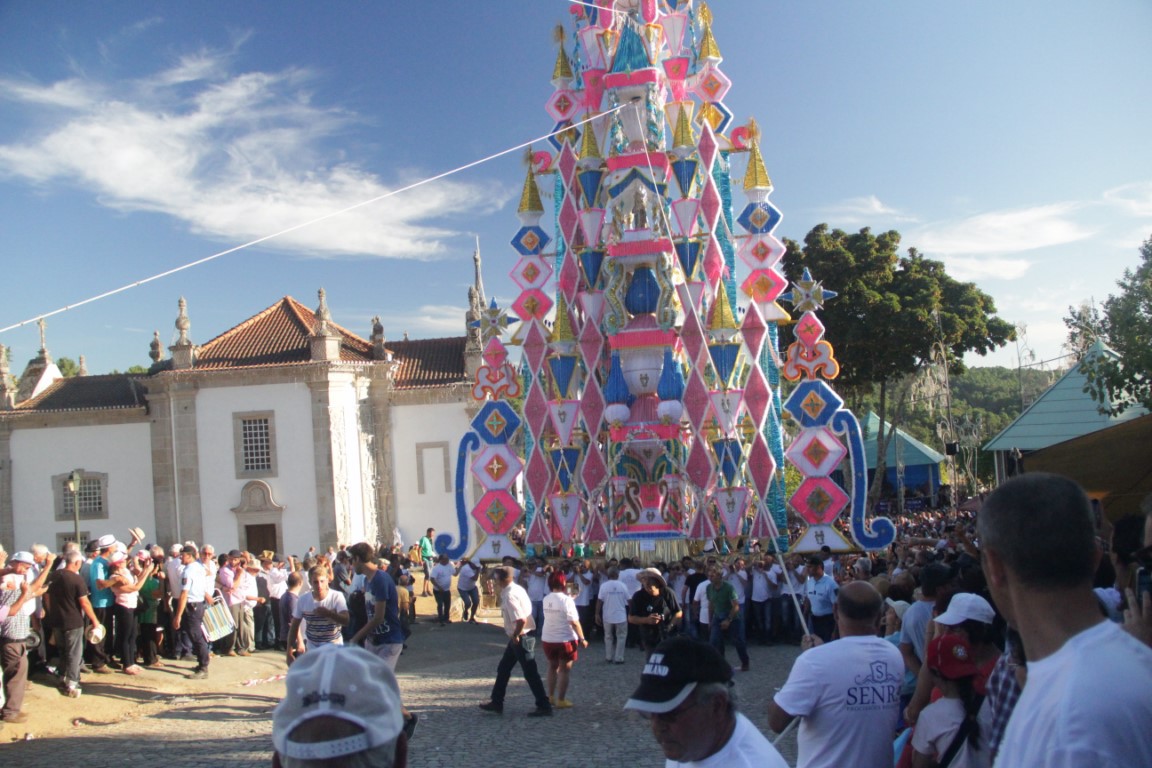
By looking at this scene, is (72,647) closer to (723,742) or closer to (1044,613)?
(723,742)

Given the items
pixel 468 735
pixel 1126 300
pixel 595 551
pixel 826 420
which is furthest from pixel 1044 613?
pixel 595 551

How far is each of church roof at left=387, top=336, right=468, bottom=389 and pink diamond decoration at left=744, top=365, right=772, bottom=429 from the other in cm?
1796

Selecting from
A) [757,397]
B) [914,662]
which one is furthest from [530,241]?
[914,662]

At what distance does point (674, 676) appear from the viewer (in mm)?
3273

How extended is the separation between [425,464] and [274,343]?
6961 mm

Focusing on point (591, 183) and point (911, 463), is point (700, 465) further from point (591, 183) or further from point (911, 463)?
point (911, 463)

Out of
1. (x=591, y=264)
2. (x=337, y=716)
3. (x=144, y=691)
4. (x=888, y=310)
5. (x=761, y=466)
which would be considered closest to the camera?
(x=337, y=716)

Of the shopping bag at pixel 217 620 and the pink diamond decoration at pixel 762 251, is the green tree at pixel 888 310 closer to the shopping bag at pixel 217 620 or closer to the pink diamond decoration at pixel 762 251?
the pink diamond decoration at pixel 762 251

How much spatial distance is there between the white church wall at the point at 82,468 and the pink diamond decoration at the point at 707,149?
24.1 meters

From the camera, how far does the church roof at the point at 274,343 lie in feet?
125

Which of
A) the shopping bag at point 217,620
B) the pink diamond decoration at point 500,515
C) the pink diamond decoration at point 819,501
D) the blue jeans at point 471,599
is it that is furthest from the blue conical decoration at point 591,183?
the shopping bag at point 217,620

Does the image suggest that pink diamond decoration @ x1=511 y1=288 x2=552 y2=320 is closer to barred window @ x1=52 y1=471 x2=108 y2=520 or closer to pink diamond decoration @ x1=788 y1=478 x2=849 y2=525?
pink diamond decoration @ x1=788 y1=478 x2=849 y2=525

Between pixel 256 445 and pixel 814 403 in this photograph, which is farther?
pixel 256 445

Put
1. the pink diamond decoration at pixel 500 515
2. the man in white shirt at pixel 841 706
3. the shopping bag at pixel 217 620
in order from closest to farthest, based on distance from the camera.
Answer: the man in white shirt at pixel 841 706 < the shopping bag at pixel 217 620 < the pink diamond decoration at pixel 500 515
